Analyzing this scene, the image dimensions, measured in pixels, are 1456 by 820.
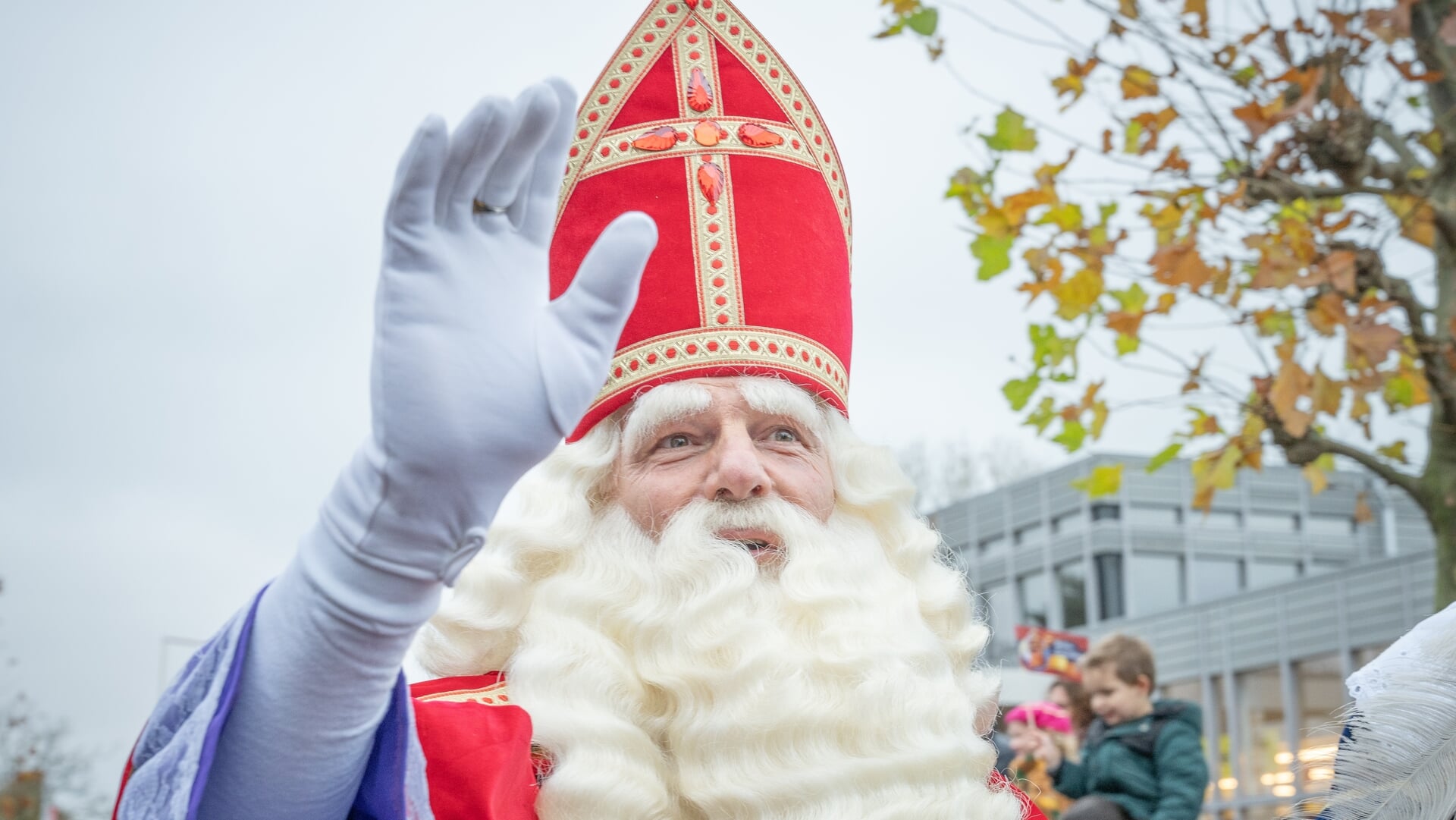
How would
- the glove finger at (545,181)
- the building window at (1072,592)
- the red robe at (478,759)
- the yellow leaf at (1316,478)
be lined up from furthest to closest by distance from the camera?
1. the building window at (1072,592)
2. the yellow leaf at (1316,478)
3. the red robe at (478,759)
4. the glove finger at (545,181)

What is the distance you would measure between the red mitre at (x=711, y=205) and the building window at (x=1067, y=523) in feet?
73.8

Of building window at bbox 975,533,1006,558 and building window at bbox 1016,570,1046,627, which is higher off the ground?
building window at bbox 975,533,1006,558

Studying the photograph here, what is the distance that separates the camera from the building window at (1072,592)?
2450cm

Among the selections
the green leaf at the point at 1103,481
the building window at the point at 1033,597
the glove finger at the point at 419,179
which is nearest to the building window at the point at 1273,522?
the building window at the point at 1033,597

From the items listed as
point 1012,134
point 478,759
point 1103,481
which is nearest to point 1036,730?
point 1103,481

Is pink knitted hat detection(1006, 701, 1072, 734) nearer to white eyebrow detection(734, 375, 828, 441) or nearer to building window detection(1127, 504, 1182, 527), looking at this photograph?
white eyebrow detection(734, 375, 828, 441)

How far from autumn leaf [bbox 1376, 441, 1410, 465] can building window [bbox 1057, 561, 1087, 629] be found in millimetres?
19493

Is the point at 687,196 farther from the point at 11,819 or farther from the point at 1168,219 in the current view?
the point at 11,819

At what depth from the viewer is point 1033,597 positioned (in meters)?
25.4

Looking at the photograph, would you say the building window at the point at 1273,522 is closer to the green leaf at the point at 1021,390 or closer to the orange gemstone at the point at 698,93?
the green leaf at the point at 1021,390

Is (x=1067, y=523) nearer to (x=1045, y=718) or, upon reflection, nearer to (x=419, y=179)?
(x=1045, y=718)

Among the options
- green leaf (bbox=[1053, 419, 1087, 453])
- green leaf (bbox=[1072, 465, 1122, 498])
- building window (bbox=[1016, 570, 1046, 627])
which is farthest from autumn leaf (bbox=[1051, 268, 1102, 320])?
building window (bbox=[1016, 570, 1046, 627])

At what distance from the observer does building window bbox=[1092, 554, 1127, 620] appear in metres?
24.3

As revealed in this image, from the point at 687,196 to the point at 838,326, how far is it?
0.36 meters
